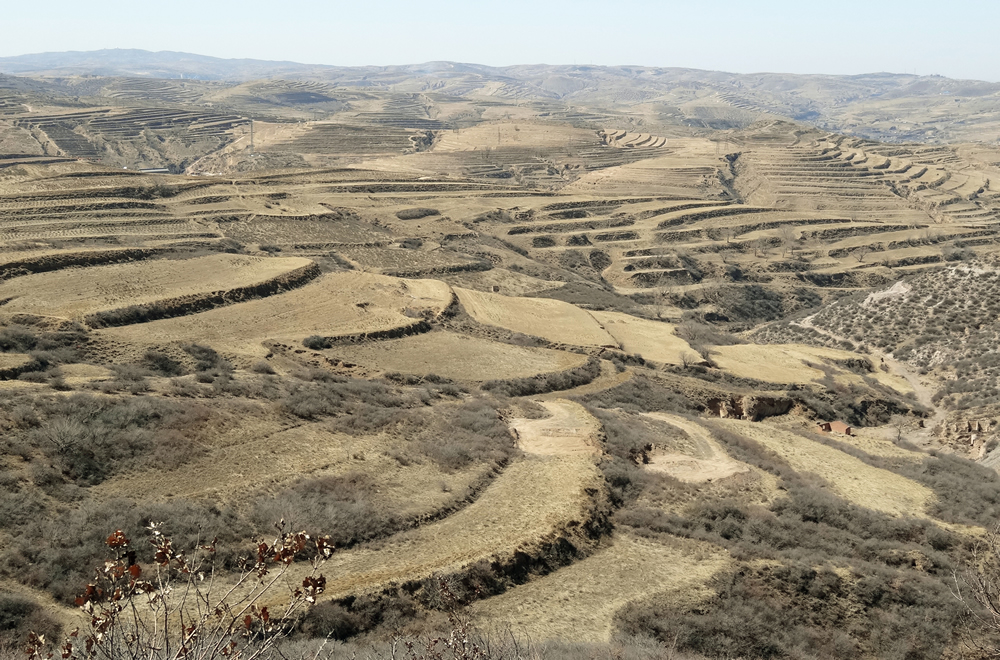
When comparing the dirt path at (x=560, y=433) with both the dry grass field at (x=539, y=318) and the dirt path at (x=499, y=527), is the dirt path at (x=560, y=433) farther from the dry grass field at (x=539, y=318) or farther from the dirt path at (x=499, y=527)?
the dry grass field at (x=539, y=318)

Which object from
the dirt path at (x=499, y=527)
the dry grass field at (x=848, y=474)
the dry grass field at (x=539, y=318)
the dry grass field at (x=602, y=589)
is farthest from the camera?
the dry grass field at (x=539, y=318)

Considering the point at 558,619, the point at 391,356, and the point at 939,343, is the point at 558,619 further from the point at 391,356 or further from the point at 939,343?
the point at 939,343

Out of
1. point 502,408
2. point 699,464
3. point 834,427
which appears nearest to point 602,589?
point 699,464

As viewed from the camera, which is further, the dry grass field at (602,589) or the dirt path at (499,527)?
the dirt path at (499,527)

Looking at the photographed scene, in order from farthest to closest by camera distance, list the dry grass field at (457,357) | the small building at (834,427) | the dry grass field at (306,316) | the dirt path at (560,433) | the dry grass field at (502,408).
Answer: the small building at (834,427)
the dry grass field at (457,357)
the dry grass field at (306,316)
the dirt path at (560,433)
the dry grass field at (502,408)

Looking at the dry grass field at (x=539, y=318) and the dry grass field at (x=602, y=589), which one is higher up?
the dry grass field at (x=602, y=589)

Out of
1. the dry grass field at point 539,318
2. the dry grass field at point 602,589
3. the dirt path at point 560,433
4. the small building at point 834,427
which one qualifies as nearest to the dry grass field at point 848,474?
the small building at point 834,427

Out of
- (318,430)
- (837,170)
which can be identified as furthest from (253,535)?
(837,170)
